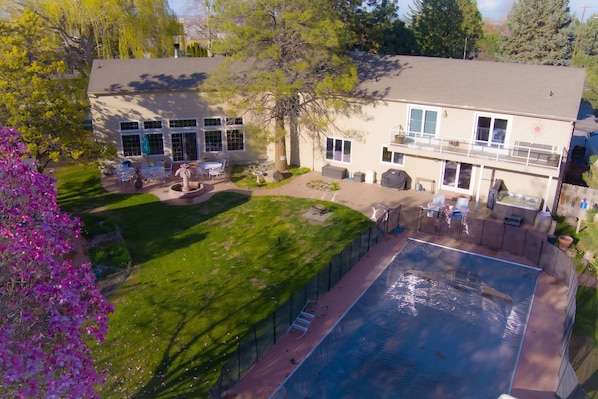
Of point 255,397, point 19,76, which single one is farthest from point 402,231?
point 19,76

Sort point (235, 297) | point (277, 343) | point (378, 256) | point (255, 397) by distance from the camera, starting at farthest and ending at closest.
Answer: point (378, 256), point (235, 297), point (277, 343), point (255, 397)

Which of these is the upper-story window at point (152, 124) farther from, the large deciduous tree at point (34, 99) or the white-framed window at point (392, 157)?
the white-framed window at point (392, 157)

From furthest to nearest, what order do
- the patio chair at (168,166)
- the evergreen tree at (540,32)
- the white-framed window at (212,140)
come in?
Result: 1. the evergreen tree at (540,32)
2. the white-framed window at (212,140)
3. the patio chair at (168,166)

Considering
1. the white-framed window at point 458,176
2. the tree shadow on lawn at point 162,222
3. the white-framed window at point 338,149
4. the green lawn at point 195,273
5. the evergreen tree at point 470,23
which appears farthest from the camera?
the evergreen tree at point 470,23

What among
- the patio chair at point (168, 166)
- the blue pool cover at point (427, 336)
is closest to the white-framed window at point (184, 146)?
the patio chair at point (168, 166)

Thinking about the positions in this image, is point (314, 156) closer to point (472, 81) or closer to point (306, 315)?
point (472, 81)

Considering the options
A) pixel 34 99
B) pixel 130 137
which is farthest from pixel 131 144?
pixel 34 99

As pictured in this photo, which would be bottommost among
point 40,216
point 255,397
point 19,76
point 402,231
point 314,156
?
point 255,397
